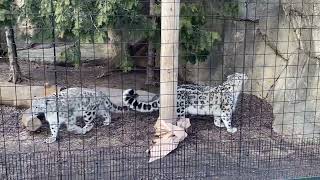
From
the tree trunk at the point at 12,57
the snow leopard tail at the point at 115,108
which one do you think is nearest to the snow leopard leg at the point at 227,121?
the snow leopard tail at the point at 115,108

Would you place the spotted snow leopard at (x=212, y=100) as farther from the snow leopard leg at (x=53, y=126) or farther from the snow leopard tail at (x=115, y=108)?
the snow leopard leg at (x=53, y=126)

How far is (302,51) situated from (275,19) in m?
0.67

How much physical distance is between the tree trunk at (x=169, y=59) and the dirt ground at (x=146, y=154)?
12.7 inches

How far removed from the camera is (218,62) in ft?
21.3

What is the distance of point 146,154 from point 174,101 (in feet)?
2.03

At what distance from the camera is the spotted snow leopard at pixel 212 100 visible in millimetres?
5289

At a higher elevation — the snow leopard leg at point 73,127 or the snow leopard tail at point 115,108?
the snow leopard tail at point 115,108

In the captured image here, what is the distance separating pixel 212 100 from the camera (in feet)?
17.5

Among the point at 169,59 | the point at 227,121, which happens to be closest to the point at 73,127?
the point at 169,59

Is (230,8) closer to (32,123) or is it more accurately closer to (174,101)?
(174,101)

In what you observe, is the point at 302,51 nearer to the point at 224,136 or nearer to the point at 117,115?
the point at 224,136

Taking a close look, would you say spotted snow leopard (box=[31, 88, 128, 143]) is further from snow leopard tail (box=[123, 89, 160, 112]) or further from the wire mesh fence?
snow leopard tail (box=[123, 89, 160, 112])

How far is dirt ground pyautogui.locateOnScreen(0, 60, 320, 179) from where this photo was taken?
4160 mm

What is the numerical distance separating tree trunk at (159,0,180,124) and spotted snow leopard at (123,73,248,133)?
362mm
